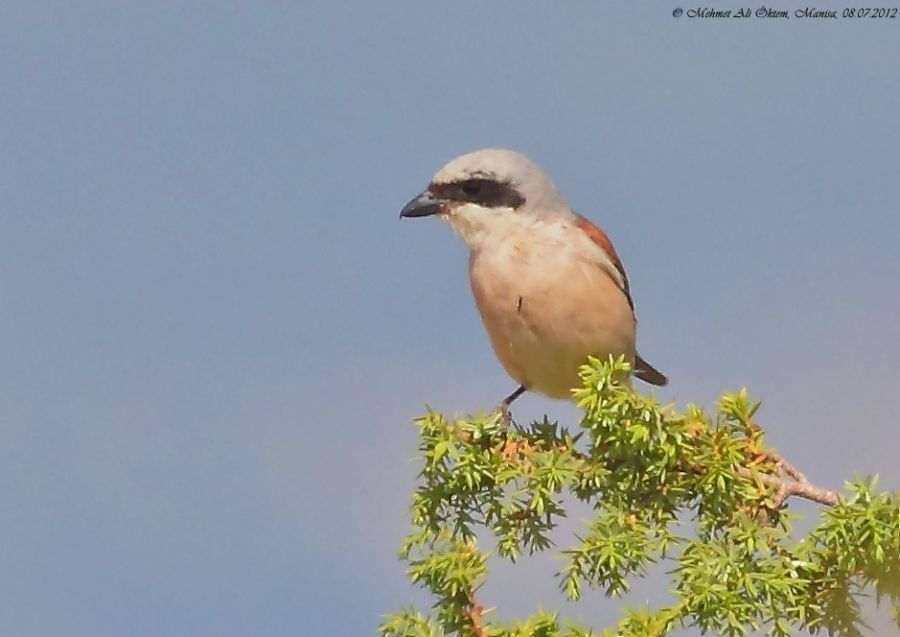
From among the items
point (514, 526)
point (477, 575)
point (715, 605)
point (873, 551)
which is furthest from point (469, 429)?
point (873, 551)

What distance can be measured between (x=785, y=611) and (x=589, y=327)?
5.63 ft

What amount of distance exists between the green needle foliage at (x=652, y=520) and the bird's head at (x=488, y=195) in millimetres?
1397

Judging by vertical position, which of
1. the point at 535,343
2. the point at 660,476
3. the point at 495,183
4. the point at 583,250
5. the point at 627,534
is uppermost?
the point at 495,183

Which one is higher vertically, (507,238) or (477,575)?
(507,238)

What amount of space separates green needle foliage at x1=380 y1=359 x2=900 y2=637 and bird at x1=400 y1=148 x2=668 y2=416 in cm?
98

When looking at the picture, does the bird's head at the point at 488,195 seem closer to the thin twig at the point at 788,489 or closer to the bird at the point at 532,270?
the bird at the point at 532,270

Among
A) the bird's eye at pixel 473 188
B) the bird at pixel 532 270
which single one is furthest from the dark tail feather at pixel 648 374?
the bird's eye at pixel 473 188

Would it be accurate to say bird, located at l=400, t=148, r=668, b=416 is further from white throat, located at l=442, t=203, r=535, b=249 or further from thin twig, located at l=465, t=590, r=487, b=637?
thin twig, located at l=465, t=590, r=487, b=637

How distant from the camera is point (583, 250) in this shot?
421cm

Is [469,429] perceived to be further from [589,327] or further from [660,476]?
[589,327]

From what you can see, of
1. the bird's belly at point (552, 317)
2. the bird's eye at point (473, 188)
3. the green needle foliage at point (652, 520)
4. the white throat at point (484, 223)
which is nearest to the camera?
the green needle foliage at point (652, 520)

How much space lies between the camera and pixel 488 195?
14.5 ft

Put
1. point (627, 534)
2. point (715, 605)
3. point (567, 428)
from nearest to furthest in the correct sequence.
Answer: point (715, 605) < point (627, 534) < point (567, 428)

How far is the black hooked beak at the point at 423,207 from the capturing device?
4488 millimetres
